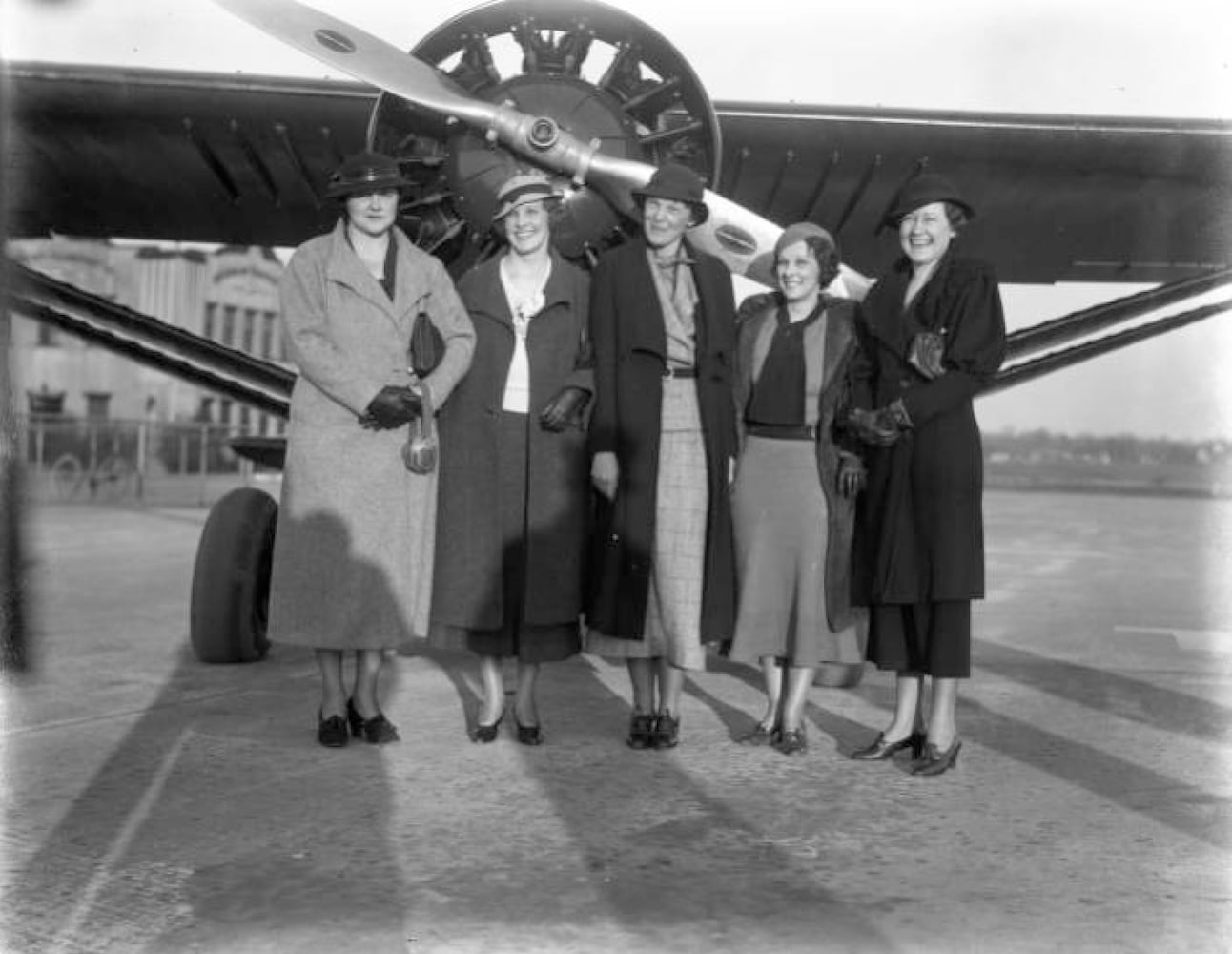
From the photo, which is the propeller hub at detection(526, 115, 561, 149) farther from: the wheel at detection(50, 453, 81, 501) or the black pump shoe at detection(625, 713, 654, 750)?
the wheel at detection(50, 453, 81, 501)

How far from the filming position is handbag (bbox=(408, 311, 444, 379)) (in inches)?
150

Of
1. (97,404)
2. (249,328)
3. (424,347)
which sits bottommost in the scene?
(97,404)

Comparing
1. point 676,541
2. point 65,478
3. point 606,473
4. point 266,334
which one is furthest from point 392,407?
point 266,334

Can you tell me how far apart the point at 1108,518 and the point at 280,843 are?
65.8 feet

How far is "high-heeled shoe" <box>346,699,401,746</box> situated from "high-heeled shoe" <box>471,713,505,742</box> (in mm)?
230

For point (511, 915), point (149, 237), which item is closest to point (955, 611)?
point (511, 915)

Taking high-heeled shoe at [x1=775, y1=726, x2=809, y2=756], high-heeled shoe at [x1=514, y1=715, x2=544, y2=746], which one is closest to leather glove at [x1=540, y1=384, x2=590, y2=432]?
high-heeled shoe at [x1=514, y1=715, x2=544, y2=746]

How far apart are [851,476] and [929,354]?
0.43 metres

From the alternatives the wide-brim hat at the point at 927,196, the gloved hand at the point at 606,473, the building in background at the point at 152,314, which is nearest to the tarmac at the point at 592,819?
the gloved hand at the point at 606,473

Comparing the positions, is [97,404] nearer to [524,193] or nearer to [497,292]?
[497,292]

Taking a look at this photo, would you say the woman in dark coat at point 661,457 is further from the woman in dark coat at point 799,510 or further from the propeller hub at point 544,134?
the propeller hub at point 544,134

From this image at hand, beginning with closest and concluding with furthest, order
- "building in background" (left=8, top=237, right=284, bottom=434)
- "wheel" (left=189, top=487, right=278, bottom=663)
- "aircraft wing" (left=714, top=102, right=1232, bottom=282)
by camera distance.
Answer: "wheel" (left=189, top=487, right=278, bottom=663) → "aircraft wing" (left=714, top=102, right=1232, bottom=282) → "building in background" (left=8, top=237, right=284, bottom=434)

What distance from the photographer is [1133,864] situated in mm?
2699

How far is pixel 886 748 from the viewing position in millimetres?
3783
